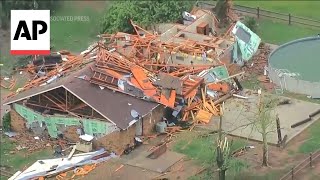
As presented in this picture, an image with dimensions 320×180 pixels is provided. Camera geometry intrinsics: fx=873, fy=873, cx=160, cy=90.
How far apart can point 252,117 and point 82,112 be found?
7.15 meters

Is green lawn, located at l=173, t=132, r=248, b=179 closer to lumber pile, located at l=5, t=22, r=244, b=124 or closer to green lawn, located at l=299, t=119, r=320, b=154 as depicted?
lumber pile, located at l=5, t=22, r=244, b=124

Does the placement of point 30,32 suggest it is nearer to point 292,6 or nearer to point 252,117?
point 252,117

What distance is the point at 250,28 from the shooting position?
4628 centimetres

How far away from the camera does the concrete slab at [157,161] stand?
109 feet

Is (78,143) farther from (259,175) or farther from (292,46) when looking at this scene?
(292,46)

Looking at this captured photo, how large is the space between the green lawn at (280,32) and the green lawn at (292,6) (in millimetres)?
1331

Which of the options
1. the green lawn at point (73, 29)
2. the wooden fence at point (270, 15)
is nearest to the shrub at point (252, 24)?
the wooden fence at point (270, 15)

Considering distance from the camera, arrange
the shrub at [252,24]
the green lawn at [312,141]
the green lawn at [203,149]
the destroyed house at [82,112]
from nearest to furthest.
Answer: the green lawn at [203,149]
the green lawn at [312,141]
the destroyed house at [82,112]
the shrub at [252,24]

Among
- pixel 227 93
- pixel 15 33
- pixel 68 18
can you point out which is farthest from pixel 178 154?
pixel 68 18

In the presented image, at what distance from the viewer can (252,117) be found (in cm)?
3684

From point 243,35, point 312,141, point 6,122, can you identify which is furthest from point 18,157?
point 243,35

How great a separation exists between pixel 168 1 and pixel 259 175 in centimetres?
1627

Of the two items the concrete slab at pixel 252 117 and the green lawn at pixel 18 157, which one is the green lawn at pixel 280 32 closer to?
the concrete slab at pixel 252 117

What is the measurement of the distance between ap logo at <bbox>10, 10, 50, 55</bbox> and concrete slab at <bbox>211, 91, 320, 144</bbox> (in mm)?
9473
